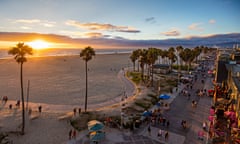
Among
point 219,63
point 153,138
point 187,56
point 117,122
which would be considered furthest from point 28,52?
point 187,56

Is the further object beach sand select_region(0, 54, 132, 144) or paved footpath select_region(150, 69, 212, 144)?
beach sand select_region(0, 54, 132, 144)

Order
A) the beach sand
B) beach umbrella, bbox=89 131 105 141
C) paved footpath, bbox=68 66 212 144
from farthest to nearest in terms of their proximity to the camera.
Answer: the beach sand
paved footpath, bbox=68 66 212 144
beach umbrella, bbox=89 131 105 141

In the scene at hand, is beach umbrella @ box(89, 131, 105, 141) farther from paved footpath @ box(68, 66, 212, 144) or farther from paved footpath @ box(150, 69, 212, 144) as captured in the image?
paved footpath @ box(150, 69, 212, 144)

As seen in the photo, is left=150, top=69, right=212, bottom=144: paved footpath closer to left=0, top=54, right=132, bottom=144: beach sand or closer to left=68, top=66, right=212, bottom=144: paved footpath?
left=68, top=66, right=212, bottom=144: paved footpath

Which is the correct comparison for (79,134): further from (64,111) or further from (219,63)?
(219,63)

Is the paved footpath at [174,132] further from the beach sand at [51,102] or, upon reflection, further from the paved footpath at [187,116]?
the beach sand at [51,102]

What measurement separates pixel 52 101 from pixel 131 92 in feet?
55.5

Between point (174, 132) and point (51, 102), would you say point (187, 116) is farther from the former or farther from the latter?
point (51, 102)

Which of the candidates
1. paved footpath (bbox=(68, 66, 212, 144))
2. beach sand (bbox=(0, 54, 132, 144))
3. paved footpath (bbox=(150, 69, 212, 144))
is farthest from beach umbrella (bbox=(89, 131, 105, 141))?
paved footpath (bbox=(150, 69, 212, 144))

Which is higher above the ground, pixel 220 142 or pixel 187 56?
pixel 187 56

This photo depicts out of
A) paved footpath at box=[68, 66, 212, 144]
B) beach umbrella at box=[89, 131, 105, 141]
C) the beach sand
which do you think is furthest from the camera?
the beach sand

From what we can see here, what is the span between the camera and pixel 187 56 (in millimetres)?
61031

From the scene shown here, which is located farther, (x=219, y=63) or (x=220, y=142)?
(x=219, y=63)

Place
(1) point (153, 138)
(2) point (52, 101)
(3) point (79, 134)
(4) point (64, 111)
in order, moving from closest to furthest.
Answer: (1) point (153, 138), (3) point (79, 134), (4) point (64, 111), (2) point (52, 101)
